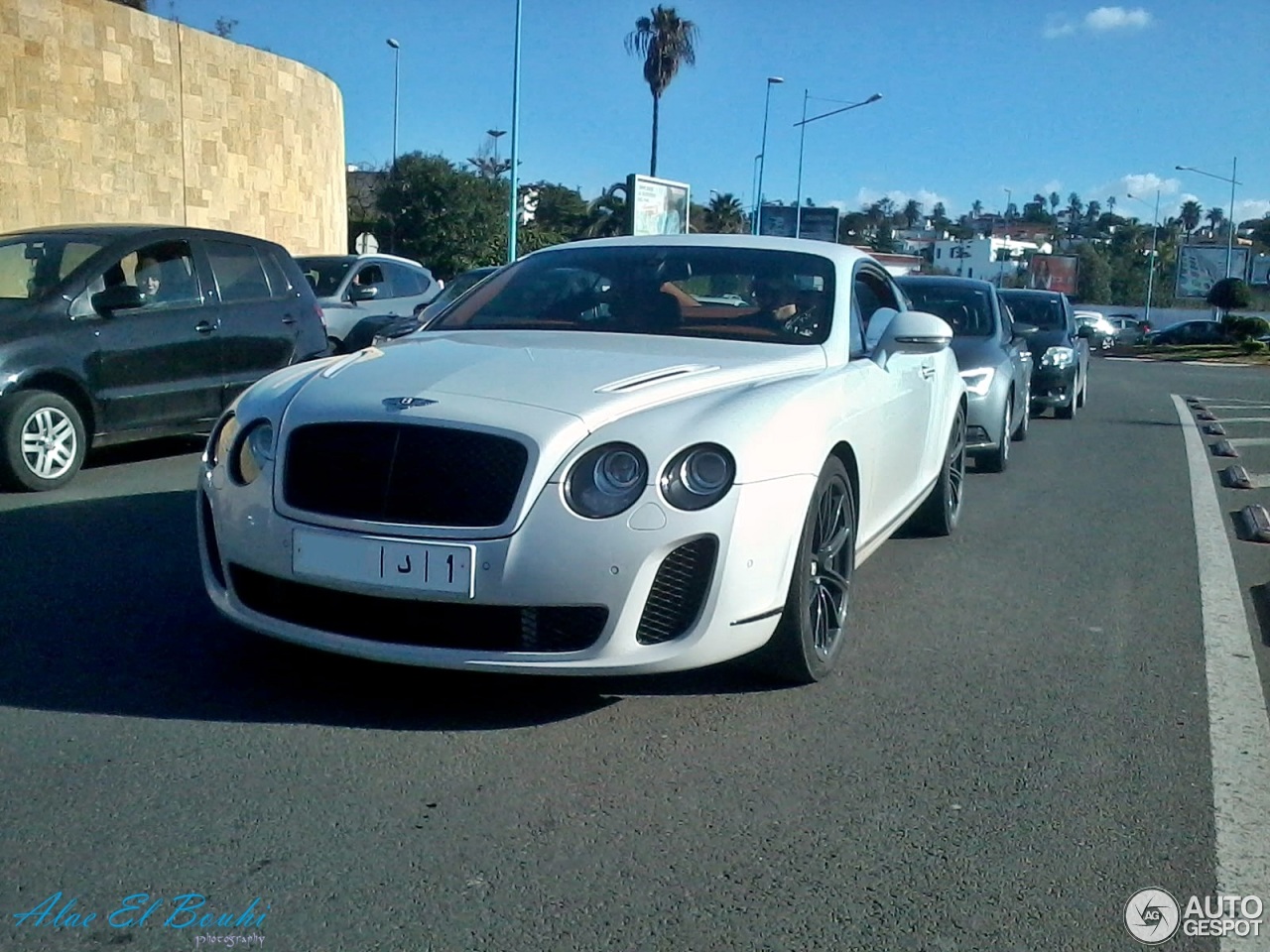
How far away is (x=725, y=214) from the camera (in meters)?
78.5

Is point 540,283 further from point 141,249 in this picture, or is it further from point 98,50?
point 98,50

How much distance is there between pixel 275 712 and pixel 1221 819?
259 cm

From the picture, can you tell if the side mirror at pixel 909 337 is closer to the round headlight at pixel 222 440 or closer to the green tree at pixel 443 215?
the round headlight at pixel 222 440

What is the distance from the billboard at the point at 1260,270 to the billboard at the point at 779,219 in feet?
186

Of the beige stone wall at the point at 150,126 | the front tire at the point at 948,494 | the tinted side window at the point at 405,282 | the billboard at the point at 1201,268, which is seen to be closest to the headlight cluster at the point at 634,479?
the front tire at the point at 948,494

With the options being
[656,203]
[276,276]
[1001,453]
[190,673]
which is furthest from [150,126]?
[190,673]

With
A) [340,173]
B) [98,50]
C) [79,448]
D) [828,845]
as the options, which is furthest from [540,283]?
[340,173]

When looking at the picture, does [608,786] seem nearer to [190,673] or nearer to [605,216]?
[190,673]

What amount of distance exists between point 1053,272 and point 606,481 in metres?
93.2

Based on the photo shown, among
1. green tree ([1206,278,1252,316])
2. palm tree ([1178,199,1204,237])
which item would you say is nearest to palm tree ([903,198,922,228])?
palm tree ([1178,199,1204,237])

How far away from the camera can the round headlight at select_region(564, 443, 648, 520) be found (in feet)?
11.9

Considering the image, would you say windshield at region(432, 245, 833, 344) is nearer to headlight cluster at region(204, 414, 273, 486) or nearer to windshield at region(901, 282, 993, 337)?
headlight cluster at region(204, 414, 273, 486)

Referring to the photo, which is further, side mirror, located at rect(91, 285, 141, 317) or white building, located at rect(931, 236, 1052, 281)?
white building, located at rect(931, 236, 1052, 281)

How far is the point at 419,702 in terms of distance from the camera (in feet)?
13.2
